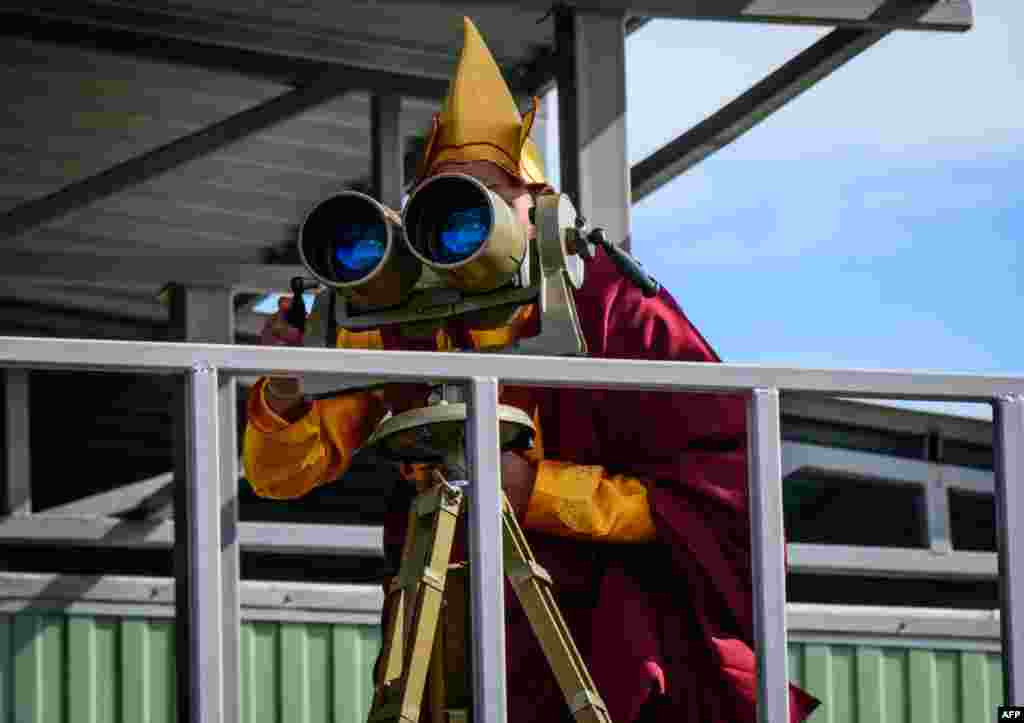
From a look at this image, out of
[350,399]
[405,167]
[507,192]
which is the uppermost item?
[405,167]

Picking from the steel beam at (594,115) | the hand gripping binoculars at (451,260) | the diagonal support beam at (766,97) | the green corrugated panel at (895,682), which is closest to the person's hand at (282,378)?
the hand gripping binoculars at (451,260)

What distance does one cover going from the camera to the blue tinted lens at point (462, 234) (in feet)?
14.1

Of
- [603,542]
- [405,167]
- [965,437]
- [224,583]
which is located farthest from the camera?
[965,437]

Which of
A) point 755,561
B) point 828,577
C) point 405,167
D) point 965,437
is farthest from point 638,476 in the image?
point 828,577

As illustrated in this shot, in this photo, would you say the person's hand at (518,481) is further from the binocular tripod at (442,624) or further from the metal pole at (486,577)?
the metal pole at (486,577)

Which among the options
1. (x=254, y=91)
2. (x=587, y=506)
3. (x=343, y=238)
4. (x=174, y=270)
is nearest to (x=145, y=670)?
(x=174, y=270)

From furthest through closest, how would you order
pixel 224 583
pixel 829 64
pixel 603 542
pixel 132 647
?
1. pixel 132 647
2. pixel 829 64
3. pixel 603 542
4. pixel 224 583

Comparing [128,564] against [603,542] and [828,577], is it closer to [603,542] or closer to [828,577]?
[828,577]

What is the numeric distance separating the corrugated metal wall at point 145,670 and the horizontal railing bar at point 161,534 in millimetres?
703

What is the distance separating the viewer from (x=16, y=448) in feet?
34.1

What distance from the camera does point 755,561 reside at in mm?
4312

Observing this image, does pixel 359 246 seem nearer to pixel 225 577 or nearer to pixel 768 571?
pixel 225 577

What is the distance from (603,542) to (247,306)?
792 cm

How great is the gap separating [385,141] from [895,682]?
2761 millimetres
